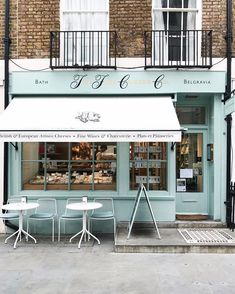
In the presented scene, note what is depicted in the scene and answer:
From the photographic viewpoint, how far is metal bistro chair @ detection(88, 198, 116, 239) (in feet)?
27.5

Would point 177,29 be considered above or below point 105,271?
above

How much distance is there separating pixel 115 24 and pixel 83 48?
38.2 inches

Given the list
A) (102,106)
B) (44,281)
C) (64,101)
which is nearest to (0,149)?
(64,101)

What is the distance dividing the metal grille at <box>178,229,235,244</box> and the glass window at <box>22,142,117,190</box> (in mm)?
2111

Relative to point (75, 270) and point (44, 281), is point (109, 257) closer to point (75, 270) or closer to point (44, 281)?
point (75, 270)

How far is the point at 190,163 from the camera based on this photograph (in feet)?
32.1

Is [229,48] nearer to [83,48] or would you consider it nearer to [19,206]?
[83,48]

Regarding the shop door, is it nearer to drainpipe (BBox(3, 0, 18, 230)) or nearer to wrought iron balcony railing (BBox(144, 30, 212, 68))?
wrought iron balcony railing (BBox(144, 30, 212, 68))

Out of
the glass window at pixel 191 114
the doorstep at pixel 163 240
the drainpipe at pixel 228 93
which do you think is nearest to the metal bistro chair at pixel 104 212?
the doorstep at pixel 163 240

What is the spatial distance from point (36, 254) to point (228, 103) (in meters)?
5.30

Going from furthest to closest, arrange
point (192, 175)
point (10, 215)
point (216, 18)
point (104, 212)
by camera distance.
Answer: point (192, 175), point (216, 18), point (104, 212), point (10, 215)

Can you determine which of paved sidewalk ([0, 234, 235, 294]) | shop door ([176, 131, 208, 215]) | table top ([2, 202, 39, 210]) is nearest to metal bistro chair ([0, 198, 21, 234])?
table top ([2, 202, 39, 210])

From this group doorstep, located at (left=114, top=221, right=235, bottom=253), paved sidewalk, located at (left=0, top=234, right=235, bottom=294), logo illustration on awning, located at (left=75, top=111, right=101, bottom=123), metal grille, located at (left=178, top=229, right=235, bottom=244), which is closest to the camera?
paved sidewalk, located at (left=0, top=234, right=235, bottom=294)

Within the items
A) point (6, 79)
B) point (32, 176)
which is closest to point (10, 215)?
point (32, 176)
